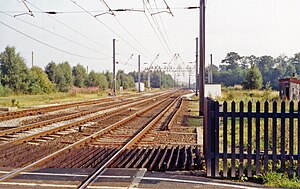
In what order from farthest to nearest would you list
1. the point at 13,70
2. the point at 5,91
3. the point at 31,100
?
the point at 13,70, the point at 5,91, the point at 31,100

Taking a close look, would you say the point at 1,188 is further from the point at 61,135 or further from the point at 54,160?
the point at 61,135

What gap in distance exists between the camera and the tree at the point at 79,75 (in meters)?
102

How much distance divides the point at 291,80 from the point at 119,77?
80.0 meters

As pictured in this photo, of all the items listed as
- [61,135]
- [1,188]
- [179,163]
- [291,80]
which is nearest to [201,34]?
[61,135]

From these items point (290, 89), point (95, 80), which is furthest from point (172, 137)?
point (95, 80)

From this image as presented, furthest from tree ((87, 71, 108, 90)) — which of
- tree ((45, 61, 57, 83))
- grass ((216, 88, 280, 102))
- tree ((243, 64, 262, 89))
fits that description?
grass ((216, 88, 280, 102))

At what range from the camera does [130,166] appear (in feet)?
29.8

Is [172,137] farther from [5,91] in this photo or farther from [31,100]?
[5,91]

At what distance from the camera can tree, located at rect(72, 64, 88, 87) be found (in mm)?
102188

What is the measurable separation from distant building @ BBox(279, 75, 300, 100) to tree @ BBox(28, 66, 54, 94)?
40.0 m

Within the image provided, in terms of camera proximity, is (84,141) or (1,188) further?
(84,141)

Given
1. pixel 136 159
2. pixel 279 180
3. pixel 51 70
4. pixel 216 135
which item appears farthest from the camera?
pixel 51 70

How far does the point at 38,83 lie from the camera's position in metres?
74.2

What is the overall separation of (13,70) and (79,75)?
33358 mm
